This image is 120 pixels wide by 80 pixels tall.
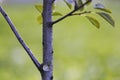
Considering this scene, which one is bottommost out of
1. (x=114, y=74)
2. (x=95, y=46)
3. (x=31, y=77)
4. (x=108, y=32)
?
(x=108, y=32)

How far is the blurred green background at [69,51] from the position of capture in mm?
2664

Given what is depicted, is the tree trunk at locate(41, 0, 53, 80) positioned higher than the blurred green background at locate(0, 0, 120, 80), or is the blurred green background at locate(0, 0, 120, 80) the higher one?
the tree trunk at locate(41, 0, 53, 80)

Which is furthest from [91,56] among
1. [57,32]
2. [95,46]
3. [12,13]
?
[12,13]

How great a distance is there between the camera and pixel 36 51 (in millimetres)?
3051

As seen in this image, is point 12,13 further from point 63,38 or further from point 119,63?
point 119,63

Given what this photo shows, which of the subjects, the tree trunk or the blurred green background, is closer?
the tree trunk

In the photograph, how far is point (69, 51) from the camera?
10.1ft

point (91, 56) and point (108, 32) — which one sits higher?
point (91, 56)

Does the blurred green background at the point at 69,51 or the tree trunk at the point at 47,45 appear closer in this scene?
the tree trunk at the point at 47,45

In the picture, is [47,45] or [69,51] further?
[69,51]

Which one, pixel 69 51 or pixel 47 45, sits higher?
pixel 47 45

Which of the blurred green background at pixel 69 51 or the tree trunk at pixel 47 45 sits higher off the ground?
the tree trunk at pixel 47 45

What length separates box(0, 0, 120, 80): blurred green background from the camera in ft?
8.74

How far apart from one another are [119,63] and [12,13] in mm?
1707
